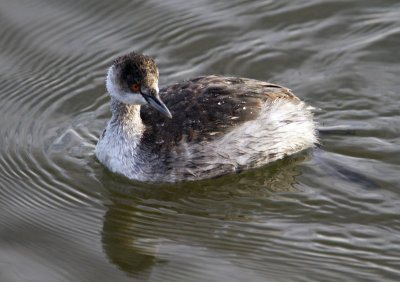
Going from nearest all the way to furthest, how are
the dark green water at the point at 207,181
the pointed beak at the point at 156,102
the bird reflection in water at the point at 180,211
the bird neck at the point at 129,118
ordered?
the dark green water at the point at 207,181 → the bird reflection in water at the point at 180,211 → the pointed beak at the point at 156,102 → the bird neck at the point at 129,118

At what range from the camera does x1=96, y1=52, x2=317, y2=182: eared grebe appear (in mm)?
7504

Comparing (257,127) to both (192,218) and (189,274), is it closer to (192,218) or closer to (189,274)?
(192,218)

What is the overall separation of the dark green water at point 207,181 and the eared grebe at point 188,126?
219 mm

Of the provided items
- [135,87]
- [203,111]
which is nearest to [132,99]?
[135,87]

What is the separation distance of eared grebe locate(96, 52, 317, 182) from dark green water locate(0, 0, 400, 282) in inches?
8.6

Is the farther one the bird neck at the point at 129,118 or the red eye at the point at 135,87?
the bird neck at the point at 129,118

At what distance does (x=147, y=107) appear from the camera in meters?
8.02

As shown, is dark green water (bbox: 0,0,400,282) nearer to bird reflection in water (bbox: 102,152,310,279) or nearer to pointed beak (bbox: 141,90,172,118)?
bird reflection in water (bbox: 102,152,310,279)

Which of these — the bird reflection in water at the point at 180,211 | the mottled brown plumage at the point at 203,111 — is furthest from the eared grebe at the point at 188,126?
the bird reflection in water at the point at 180,211

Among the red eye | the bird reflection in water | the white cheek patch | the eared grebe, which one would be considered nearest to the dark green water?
the bird reflection in water

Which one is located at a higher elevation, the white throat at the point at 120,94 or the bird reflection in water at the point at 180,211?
the white throat at the point at 120,94

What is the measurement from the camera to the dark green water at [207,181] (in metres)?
6.55

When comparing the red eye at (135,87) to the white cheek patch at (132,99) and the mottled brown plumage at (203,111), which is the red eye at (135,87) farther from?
the mottled brown plumage at (203,111)

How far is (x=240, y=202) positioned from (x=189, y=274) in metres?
1.32
